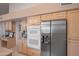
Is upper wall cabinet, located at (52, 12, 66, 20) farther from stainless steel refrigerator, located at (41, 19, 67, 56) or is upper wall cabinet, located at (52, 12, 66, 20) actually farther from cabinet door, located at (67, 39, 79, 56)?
cabinet door, located at (67, 39, 79, 56)

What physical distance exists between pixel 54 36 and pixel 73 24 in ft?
1.17

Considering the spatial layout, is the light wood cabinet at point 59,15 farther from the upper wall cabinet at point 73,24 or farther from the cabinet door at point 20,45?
the cabinet door at point 20,45

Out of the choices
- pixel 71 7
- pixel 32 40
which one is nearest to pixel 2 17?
pixel 32 40

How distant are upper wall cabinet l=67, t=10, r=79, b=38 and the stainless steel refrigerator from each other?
77mm

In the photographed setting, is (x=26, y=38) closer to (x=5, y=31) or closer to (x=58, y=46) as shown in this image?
(x=5, y=31)

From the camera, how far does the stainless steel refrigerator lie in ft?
6.64

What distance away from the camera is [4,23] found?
177cm

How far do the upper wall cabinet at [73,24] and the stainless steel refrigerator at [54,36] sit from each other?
0.08 meters

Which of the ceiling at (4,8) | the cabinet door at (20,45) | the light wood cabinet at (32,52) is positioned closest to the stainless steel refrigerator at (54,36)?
the light wood cabinet at (32,52)

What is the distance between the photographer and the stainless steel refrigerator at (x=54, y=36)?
202cm

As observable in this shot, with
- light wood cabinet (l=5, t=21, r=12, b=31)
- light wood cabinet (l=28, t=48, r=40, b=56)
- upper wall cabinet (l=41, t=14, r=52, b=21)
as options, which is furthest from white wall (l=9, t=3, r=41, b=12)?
light wood cabinet (l=28, t=48, r=40, b=56)

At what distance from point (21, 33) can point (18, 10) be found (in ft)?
1.06

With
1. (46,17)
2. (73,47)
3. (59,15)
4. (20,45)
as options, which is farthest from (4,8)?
(73,47)

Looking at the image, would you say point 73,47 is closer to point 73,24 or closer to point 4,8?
point 73,24
